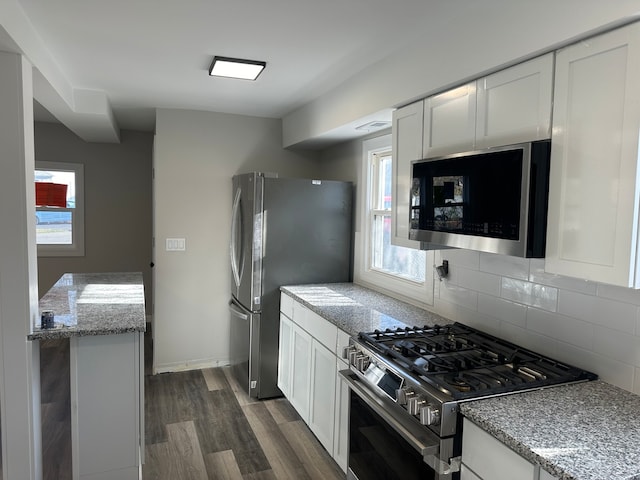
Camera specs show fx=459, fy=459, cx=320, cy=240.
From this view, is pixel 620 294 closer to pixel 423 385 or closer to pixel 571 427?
pixel 571 427

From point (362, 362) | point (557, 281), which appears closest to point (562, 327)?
point (557, 281)

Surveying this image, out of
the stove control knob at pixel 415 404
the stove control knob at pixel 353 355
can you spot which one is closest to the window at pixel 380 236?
the stove control knob at pixel 353 355

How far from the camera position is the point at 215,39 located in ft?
7.82

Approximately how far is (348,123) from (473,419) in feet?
6.96

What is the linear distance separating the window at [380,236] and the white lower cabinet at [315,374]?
2.18ft

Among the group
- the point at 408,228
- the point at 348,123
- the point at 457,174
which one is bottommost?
the point at 408,228

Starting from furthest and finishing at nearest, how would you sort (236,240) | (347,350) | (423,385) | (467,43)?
(236,240)
(347,350)
(467,43)
(423,385)

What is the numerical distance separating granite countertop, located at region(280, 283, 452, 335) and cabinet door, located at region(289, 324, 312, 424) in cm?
26

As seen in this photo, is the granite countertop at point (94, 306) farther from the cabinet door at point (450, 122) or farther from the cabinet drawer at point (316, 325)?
the cabinet door at point (450, 122)

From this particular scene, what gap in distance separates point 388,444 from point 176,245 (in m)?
2.86

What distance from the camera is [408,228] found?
240 cm

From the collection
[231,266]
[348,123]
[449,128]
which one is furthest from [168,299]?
[449,128]

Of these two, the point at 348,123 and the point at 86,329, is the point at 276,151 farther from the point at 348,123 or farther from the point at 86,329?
the point at 86,329

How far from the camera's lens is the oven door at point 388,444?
1588mm
